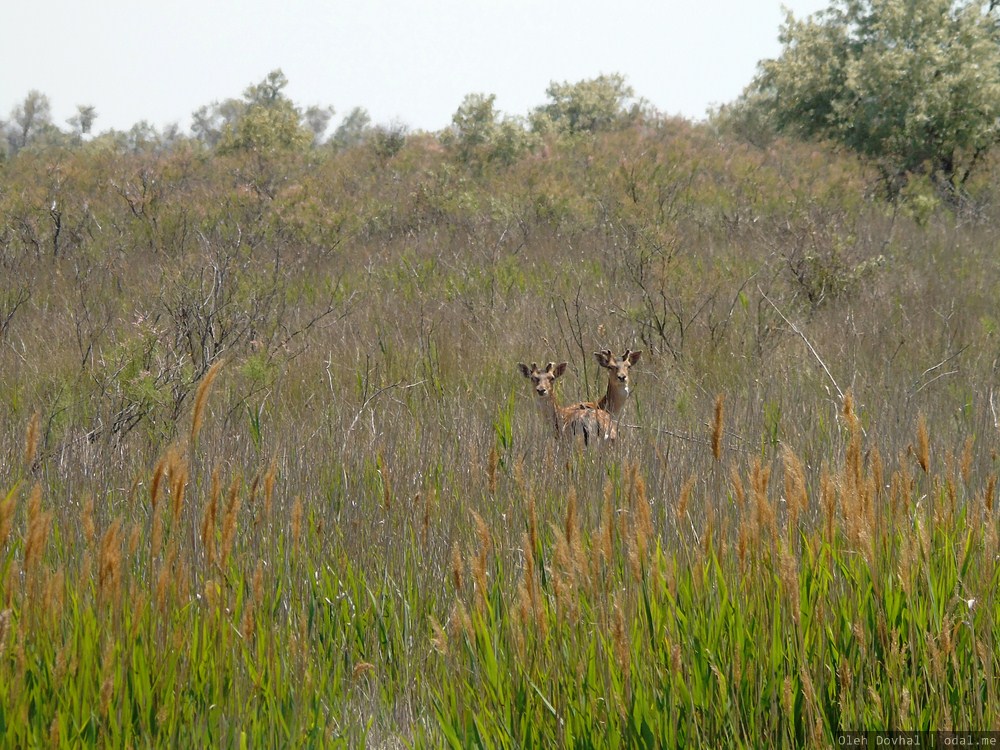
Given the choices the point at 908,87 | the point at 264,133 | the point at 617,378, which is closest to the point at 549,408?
the point at 617,378

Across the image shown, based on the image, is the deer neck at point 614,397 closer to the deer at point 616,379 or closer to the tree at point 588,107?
the deer at point 616,379

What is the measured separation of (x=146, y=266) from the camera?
11391 millimetres

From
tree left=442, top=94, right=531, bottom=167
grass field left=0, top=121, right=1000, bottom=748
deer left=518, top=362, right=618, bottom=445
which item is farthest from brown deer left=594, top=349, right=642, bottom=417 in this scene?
tree left=442, top=94, right=531, bottom=167

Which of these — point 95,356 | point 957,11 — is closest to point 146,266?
point 95,356

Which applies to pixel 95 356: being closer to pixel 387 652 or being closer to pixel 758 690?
pixel 387 652

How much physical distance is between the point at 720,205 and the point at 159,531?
574 inches

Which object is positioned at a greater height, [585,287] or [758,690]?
[585,287]

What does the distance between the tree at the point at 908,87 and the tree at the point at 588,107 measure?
28.4 feet

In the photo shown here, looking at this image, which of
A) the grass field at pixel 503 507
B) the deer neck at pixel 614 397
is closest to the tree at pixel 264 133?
the grass field at pixel 503 507

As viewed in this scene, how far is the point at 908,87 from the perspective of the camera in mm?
17266

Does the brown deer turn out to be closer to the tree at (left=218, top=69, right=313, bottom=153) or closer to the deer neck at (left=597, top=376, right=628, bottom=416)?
the deer neck at (left=597, top=376, right=628, bottom=416)

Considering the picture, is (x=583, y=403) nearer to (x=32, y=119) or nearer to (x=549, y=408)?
(x=549, y=408)

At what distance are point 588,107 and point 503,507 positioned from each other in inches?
1090

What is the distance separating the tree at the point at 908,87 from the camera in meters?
16.8
